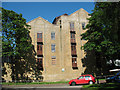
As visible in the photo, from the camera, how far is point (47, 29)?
34.7 meters

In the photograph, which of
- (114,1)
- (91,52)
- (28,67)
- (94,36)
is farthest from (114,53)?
(28,67)

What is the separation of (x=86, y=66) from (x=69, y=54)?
212 inches

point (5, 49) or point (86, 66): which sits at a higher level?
point (5, 49)

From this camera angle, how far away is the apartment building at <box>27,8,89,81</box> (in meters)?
32.7

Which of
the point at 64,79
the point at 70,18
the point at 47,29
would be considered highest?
the point at 70,18

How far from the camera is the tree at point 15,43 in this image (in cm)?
2649

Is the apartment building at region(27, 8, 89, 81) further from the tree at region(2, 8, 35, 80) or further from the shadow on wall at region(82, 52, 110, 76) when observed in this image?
the tree at region(2, 8, 35, 80)

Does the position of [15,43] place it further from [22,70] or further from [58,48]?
[58,48]

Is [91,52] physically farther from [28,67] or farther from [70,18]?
[28,67]

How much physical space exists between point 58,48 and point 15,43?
11.0 meters

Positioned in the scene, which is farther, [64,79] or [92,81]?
[64,79]

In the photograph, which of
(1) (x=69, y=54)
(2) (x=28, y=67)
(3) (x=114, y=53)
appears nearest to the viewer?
(3) (x=114, y=53)

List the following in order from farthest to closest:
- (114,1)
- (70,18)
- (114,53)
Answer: (70,18) < (114,53) < (114,1)

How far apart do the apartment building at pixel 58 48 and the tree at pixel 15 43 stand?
3.88 metres
